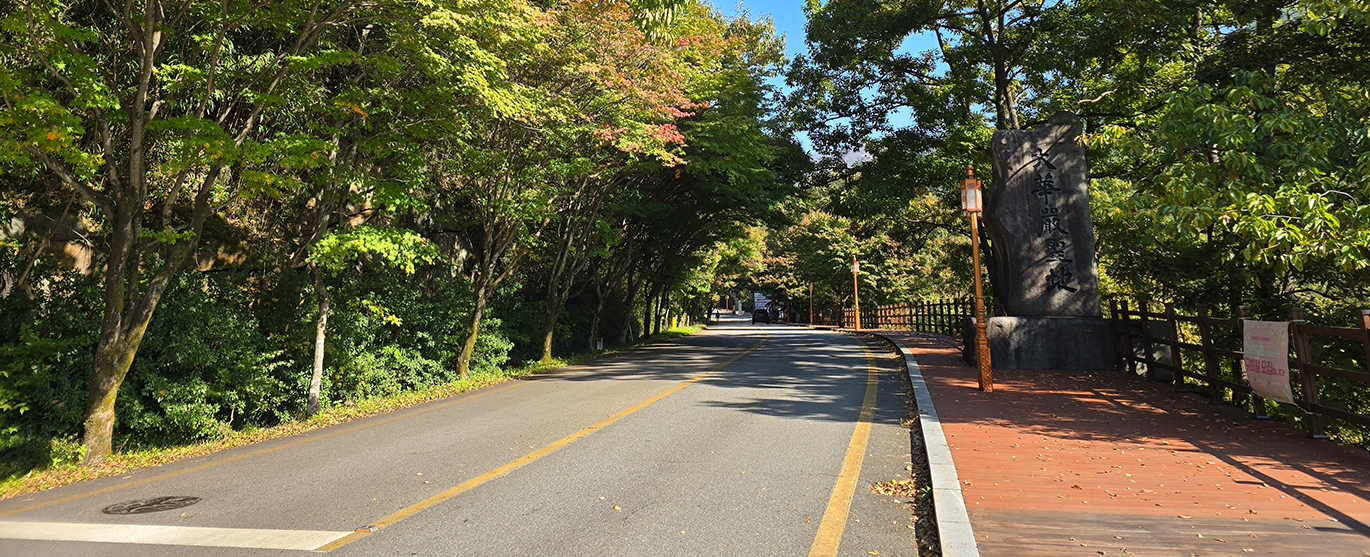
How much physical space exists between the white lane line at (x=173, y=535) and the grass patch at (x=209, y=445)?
6.10 ft

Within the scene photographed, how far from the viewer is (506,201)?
42.9 feet

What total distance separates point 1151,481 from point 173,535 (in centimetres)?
698

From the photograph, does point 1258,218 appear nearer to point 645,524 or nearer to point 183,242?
point 645,524

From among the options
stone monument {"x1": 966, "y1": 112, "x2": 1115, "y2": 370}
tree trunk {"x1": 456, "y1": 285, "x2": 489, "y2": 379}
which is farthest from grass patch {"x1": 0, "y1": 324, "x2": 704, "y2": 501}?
stone monument {"x1": 966, "y1": 112, "x2": 1115, "y2": 370}

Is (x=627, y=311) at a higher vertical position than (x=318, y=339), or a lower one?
higher

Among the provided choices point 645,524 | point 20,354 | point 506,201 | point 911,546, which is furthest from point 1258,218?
point 20,354

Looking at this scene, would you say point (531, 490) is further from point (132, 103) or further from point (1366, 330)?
point (1366, 330)

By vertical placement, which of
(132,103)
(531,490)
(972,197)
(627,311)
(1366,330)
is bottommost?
(531,490)

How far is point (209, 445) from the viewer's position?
829cm

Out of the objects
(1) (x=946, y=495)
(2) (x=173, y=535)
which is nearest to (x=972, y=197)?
(1) (x=946, y=495)

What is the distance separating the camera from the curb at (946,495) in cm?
398

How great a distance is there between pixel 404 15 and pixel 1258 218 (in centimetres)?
929

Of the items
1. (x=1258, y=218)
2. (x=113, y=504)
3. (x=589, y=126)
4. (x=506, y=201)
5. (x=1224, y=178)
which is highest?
(x=589, y=126)

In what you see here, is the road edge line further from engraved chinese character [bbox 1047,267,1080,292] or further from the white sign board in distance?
Result: engraved chinese character [bbox 1047,267,1080,292]
